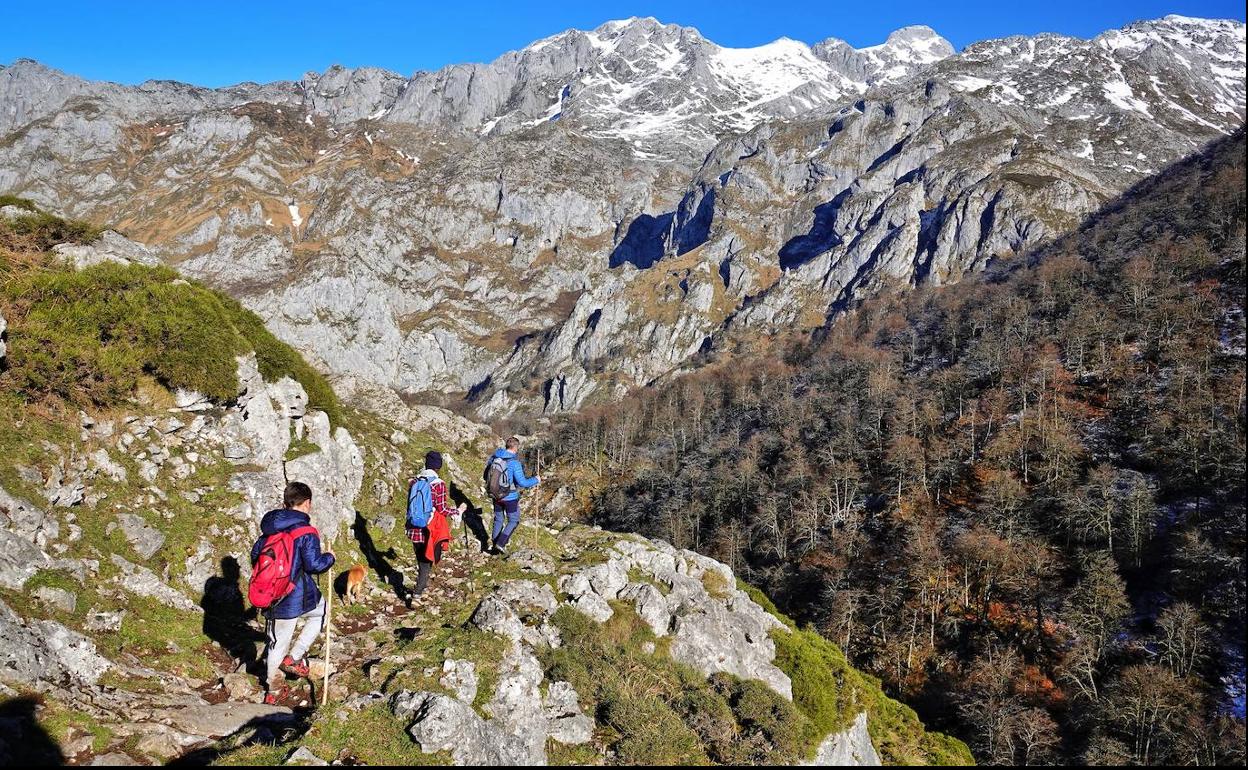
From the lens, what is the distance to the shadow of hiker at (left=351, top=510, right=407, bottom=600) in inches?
660

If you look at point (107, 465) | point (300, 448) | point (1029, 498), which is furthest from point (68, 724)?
point (1029, 498)

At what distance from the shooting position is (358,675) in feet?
36.7

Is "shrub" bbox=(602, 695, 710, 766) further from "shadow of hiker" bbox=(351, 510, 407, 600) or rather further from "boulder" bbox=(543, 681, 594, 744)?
"shadow of hiker" bbox=(351, 510, 407, 600)

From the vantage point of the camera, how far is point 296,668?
36.0 ft

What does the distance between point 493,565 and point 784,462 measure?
10314cm

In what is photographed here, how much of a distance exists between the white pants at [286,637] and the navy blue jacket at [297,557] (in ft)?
0.68

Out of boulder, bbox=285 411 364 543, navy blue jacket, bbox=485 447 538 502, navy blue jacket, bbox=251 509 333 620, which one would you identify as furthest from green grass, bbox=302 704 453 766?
boulder, bbox=285 411 364 543

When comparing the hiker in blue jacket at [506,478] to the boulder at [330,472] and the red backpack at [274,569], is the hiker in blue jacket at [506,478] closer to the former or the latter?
the boulder at [330,472]

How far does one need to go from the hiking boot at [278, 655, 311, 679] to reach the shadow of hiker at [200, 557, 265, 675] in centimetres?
66

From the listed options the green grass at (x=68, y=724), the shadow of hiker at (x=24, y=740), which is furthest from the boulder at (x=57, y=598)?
the shadow of hiker at (x=24, y=740)

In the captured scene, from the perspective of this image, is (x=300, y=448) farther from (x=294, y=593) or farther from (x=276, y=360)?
(x=294, y=593)

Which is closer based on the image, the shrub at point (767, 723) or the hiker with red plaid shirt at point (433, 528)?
the shrub at point (767, 723)

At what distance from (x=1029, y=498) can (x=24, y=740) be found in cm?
10107

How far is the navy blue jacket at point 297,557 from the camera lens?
985 cm
